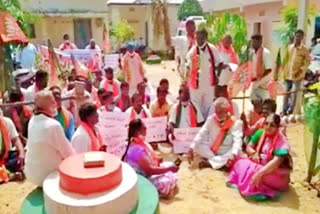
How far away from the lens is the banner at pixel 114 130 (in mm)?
5215

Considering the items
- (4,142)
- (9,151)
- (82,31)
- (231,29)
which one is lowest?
(9,151)

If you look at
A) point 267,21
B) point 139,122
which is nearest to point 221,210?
point 139,122

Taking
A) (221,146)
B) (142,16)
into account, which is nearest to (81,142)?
(221,146)

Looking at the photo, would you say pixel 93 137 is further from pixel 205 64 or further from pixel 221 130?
pixel 205 64

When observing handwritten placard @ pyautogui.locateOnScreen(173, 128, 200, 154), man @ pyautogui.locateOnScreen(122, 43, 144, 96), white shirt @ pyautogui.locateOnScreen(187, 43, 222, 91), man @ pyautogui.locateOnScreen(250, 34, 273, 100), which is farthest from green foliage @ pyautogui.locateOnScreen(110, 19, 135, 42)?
handwritten placard @ pyautogui.locateOnScreen(173, 128, 200, 154)

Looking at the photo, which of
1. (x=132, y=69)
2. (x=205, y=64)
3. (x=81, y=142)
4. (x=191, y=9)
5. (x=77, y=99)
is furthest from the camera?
(x=191, y=9)

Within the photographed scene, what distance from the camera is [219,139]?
5293mm

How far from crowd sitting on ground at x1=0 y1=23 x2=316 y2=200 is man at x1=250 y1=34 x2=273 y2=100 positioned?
0.06 ft

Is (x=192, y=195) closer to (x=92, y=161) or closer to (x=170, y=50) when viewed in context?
(x=92, y=161)

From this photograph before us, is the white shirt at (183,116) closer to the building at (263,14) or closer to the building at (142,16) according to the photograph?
the building at (263,14)

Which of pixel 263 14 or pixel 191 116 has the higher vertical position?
pixel 263 14

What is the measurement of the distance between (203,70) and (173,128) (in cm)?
109

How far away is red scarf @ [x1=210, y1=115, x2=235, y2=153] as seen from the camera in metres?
5.25

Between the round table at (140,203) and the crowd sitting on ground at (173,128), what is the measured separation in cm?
20
